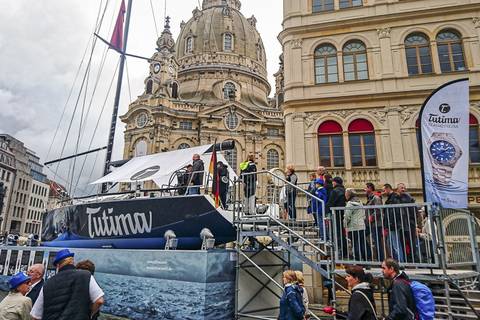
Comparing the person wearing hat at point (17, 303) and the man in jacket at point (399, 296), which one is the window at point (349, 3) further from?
the person wearing hat at point (17, 303)

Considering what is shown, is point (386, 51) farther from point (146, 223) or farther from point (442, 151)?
point (146, 223)

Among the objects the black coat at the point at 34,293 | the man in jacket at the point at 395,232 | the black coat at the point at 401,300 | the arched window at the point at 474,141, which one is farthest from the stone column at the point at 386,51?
the black coat at the point at 34,293

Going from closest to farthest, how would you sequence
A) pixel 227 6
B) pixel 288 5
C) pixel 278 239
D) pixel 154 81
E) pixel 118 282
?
pixel 278 239 → pixel 118 282 → pixel 288 5 → pixel 154 81 → pixel 227 6

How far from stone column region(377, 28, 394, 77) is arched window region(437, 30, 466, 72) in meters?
2.19

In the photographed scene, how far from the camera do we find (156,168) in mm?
11820

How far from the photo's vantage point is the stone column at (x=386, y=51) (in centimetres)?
1511

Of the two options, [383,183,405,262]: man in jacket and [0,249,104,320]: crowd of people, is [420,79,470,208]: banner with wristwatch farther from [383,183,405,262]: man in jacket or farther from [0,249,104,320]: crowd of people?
[0,249,104,320]: crowd of people

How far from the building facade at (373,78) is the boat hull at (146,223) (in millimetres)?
6915

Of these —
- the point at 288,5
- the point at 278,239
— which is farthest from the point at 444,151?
the point at 288,5

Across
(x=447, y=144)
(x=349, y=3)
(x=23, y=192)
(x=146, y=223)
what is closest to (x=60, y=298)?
(x=146, y=223)

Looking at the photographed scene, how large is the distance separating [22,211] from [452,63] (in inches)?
3401

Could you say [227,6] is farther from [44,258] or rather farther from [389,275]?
[389,275]

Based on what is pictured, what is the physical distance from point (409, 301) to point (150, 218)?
728cm

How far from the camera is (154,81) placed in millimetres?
49375
